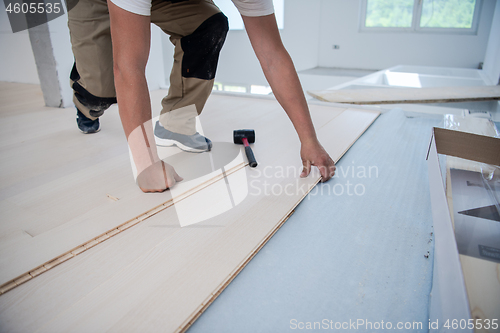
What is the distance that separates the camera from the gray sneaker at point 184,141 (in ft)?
4.61

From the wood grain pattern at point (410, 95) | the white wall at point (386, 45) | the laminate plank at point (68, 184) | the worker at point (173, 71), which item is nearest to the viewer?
the laminate plank at point (68, 184)

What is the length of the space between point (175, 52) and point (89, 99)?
1.70 feet

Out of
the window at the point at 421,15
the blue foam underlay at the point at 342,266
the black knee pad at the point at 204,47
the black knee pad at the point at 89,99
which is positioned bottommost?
the blue foam underlay at the point at 342,266

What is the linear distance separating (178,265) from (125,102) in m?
0.52

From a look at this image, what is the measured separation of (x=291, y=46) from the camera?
24.2 feet

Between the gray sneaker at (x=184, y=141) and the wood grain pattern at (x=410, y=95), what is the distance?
1.21 m

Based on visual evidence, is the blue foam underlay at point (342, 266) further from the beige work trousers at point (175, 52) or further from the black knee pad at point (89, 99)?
the black knee pad at point (89, 99)

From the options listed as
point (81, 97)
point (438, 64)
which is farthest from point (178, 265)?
point (438, 64)

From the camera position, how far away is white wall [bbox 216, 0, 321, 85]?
22.9ft

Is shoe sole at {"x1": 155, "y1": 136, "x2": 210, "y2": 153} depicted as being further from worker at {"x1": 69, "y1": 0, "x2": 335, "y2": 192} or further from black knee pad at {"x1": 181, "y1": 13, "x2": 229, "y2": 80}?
black knee pad at {"x1": 181, "y1": 13, "x2": 229, "y2": 80}

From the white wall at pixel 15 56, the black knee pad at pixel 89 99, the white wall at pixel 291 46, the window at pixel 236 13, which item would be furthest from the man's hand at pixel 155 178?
the window at pixel 236 13

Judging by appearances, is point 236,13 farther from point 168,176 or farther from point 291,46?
point 168,176

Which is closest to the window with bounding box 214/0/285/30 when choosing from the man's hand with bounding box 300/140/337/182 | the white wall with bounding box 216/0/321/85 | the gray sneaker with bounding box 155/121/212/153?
the white wall with bounding box 216/0/321/85

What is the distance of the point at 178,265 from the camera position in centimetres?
72
